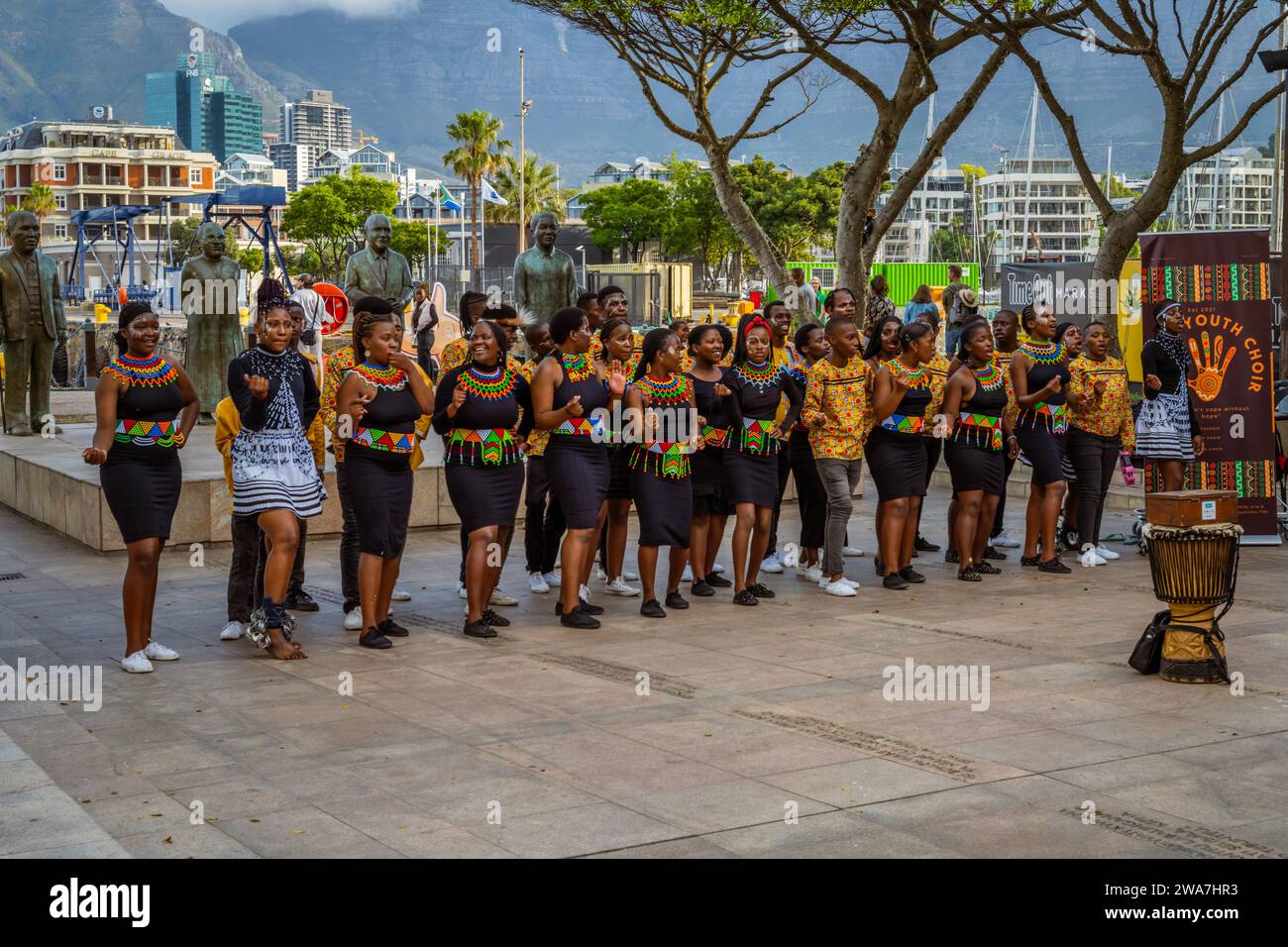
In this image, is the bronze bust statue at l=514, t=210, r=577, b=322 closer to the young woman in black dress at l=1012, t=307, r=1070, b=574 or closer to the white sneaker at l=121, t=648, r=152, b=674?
the young woman in black dress at l=1012, t=307, r=1070, b=574

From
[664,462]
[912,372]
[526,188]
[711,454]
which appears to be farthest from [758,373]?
[526,188]

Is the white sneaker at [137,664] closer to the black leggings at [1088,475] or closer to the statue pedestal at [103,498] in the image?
the statue pedestal at [103,498]

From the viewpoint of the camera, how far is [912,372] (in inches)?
436

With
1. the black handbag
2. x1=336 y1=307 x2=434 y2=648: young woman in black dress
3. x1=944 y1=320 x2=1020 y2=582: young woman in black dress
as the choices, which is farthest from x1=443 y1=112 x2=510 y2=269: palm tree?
the black handbag

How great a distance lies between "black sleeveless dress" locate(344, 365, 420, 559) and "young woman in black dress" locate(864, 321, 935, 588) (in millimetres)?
3558

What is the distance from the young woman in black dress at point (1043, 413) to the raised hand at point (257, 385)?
5725 millimetres

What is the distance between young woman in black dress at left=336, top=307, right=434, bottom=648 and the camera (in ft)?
29.3

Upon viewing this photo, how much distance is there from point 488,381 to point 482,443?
14.3 inches

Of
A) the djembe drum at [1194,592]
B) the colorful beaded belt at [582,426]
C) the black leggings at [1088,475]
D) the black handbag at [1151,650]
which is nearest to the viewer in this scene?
the djembe drum at [1194,592]

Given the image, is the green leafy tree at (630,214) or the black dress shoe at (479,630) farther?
the green leafy tree at (630,214)

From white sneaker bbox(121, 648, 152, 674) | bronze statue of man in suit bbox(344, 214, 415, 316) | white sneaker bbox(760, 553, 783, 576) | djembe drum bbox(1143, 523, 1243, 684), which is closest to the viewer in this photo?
djembe drum bbox(1143, 523, 1243, 684)

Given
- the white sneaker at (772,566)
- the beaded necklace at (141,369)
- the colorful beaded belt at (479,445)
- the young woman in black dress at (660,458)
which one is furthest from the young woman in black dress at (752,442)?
the beaded necklace at (141,369)

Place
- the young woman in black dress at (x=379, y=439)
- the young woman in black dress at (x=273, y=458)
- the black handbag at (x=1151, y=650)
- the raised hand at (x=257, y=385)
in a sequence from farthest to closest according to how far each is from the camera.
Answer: the young woman in black dress at (x=379, y=439) → the young woman in black dress at (x=273, y=458) → the raised hand at (x=257, y=385) → the black handbag at (x=1151, y=650)

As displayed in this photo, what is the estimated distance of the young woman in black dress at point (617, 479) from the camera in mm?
10164
